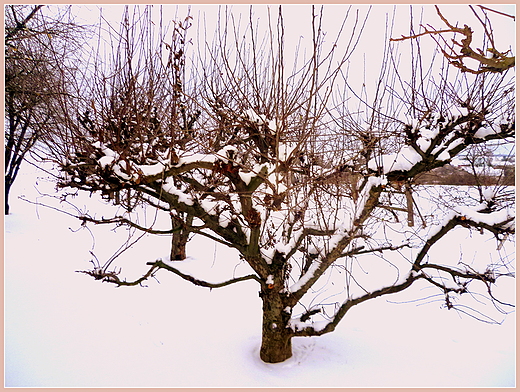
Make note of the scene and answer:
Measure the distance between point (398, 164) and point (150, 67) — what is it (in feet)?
8.83

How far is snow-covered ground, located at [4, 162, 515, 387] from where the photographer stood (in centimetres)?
360

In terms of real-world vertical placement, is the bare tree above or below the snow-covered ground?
above

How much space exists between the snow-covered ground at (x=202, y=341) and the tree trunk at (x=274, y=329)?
13cm

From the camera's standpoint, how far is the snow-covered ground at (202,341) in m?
3.60

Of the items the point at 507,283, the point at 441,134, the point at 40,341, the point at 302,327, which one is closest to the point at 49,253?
the point at 40,341

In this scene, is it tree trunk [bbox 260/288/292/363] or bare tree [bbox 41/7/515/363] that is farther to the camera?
tree trunk [bbox 260/288/292/363]

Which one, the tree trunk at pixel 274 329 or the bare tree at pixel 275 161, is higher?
the bare tree at pixel 275 161

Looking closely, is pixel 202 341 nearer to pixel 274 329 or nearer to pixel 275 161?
pixel 274 329

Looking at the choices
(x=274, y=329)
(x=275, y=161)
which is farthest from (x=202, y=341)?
(x=275, y=161)

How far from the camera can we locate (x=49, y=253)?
294 inches

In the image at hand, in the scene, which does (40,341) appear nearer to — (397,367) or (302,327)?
(302,327)

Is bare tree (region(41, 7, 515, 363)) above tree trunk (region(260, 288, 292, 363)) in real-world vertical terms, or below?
above

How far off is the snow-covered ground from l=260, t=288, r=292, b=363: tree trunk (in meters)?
0.13

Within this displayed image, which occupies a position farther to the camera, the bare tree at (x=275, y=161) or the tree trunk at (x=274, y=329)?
the tree trunk at (x=274, y=329)
